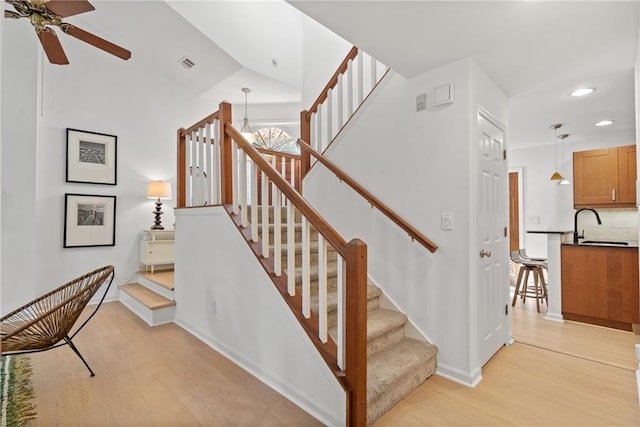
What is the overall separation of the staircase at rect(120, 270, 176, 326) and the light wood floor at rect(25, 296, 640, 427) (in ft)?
1.38

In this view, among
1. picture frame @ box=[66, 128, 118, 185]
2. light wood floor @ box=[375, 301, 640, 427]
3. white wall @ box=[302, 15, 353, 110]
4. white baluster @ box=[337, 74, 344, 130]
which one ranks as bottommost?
light wood floor @ box=[375, 301, 640, 427]

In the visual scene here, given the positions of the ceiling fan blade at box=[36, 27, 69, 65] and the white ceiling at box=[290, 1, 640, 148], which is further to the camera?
the ceiling fan blade at box=[36, 27, 69, 65]

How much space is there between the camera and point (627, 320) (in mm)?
3379

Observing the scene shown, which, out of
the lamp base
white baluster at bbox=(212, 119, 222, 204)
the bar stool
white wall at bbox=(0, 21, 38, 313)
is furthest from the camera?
the lamp base

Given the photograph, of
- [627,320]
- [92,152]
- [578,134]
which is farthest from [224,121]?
[578,134]

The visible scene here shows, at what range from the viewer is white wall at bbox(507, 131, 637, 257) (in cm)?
533

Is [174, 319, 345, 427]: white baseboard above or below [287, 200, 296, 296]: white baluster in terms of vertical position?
below

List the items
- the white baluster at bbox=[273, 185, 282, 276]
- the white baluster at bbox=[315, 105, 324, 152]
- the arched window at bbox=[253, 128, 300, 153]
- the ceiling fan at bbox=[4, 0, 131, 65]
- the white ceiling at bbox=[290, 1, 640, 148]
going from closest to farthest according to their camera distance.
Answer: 1. the white ceiling at bbox=[290, 1, 640, 148]
2. the ceiling fan at bbox=[4, 0, 131, 65]
3. the white baluster at bbox=[273, 185, 282, 276]
4. the white baluster at bbox=[315, 105, 324, 152]
5. the arched window at bbox=[253, 128, 300, 153]

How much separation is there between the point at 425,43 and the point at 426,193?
109 cm

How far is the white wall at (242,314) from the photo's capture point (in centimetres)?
207

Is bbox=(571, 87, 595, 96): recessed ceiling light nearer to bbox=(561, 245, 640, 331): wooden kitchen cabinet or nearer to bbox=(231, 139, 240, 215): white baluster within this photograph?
bbox=(561, 245, 640, 331): wooden kitchen cabinet

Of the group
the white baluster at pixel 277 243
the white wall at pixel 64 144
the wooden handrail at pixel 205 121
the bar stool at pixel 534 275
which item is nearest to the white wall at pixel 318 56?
the wooden handrail at pixel 205 121

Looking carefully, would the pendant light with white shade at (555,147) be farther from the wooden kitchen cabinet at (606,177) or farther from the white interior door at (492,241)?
the white interior door at (492,241)

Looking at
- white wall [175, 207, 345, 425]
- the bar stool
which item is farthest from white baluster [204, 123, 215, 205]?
the bar stool
